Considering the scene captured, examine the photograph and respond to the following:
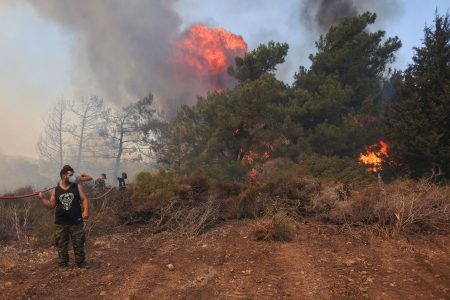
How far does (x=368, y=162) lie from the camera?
20.7 m

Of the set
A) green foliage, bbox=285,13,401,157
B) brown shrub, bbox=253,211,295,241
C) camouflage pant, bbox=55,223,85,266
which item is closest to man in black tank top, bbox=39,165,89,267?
camouflage pant, bbox=55,223,85,266

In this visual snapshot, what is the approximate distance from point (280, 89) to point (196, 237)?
14.3 meters

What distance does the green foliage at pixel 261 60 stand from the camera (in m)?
23.4

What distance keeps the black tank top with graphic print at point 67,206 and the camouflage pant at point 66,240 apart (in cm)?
11

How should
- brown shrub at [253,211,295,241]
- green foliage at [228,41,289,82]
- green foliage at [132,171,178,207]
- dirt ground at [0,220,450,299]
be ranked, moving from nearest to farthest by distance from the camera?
1. dirt ground at [0,220,450,299]
2. brown shrub at [253,211,295,241]
3. green foliage at [132,171,178,207]
4. green foliage at [228,41,289,82]

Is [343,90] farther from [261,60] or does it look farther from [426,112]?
[426,112]

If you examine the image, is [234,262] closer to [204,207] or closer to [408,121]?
[204,207]

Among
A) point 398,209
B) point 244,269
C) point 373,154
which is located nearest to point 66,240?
point 244,269

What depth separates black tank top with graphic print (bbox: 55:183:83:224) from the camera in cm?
685

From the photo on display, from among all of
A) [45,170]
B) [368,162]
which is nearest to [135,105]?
[368,162]

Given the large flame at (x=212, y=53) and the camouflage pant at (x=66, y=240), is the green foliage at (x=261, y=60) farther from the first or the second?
the camouflage pant at (x=66, y=240)

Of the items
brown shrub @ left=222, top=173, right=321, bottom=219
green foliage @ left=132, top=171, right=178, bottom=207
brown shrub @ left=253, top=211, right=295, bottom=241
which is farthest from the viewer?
green foliage @ left=132, top=171, right=178, bottom=207

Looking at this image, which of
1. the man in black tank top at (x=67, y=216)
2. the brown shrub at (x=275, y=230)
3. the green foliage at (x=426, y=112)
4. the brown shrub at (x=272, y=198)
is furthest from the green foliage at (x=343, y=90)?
the man in black tank top at (x=67, y=216)

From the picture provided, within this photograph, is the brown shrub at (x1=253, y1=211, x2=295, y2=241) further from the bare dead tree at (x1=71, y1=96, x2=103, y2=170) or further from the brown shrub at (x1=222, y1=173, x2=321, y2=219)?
the bare dead tree at (x1=71, y1=96, x2=103, y2=170)
